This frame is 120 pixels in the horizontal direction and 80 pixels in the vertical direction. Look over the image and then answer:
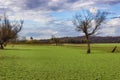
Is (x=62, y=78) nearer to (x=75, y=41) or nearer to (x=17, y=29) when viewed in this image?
(x=17, y=29)

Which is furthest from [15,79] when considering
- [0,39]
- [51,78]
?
[0,39]

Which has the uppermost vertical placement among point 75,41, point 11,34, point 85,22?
point 85,22

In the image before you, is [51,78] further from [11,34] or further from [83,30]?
[11,34]

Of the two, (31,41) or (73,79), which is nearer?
(73,79)

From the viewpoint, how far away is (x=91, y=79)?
637 inches

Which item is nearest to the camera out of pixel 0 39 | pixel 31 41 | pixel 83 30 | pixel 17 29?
pixel 83 30

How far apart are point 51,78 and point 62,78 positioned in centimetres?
54

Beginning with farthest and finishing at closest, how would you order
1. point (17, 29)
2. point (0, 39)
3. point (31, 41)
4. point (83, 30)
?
point (31, 41), point (17, 29), point (0, 39), point (83, 30)

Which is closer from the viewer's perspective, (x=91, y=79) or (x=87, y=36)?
(x=91, y=79)

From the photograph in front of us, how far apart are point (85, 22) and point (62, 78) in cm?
4592

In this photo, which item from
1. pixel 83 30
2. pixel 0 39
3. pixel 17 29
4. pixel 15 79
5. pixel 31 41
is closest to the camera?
pixel 15 79

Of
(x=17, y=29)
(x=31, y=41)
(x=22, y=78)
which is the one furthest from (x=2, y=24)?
(x=31, y=41)

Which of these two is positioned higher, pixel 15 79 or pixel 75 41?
pixel 15 79

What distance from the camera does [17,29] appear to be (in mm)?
82188
